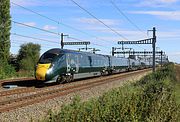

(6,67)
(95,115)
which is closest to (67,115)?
(95,115)

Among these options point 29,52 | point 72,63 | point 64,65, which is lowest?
point 64,65

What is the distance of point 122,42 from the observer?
2815 inches

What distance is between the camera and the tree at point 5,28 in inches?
2542

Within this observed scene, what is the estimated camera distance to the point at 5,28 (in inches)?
2657

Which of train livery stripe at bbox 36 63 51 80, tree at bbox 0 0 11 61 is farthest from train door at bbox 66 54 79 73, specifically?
tree at bbox 0 0 11 61

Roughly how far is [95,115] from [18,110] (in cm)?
680

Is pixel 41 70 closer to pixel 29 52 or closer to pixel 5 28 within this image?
pixel 5 28

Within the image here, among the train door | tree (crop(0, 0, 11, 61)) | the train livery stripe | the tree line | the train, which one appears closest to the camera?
the train livery stripe

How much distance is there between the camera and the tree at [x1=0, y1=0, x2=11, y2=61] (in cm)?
6456

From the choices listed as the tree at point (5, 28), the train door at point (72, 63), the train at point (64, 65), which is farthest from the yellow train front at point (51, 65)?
the tree at point (5, 28)

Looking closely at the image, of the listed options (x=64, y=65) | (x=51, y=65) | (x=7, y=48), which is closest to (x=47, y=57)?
(x=51, y=65)

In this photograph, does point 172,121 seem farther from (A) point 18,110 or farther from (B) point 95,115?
(A) point 18,110

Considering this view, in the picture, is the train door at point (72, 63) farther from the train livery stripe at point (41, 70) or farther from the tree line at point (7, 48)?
the tree line at point (7, 48)

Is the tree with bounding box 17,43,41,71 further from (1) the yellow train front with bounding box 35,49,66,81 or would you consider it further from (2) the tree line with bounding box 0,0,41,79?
(1) the yellow train front with bounding box 35,49,66,81
